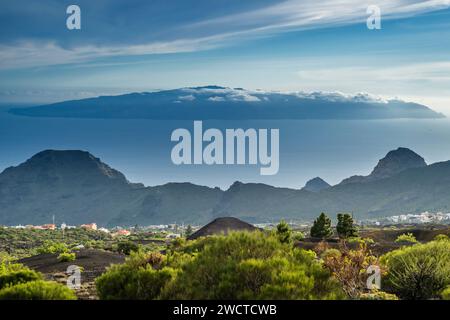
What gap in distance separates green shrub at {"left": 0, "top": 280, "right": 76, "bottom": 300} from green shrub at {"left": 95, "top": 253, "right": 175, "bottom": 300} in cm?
146

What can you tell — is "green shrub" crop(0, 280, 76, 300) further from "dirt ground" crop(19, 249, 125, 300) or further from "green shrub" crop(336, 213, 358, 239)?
"green shrub" crop(336, 213, 358, 239)

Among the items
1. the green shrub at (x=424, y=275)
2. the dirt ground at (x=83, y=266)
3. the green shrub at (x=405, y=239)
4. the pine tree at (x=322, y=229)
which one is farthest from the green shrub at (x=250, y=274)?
the pine tree at (x=322, y=229)

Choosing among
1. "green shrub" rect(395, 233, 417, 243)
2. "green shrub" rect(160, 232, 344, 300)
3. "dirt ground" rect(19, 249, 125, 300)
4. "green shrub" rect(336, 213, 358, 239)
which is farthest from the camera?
"green shrub" rect(336, 213, 358, 239)

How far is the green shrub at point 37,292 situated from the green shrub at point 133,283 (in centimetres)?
146

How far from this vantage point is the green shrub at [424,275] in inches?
955

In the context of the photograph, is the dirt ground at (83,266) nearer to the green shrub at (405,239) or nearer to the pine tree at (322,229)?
the pine tree at (322,229)

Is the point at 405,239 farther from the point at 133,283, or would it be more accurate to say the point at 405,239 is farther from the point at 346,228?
the point at 133,283

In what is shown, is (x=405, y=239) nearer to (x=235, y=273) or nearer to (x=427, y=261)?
(x=427, y=261)

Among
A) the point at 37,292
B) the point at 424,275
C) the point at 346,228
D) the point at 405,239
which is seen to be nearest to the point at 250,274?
the point at 37,292

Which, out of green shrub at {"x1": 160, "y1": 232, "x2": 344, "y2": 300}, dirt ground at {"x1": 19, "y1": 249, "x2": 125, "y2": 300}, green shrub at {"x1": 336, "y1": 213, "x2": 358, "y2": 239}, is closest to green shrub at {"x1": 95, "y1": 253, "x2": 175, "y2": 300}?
green shrub at {"x1": 160, "y1": 232, "x2": 344, "y2": 300}

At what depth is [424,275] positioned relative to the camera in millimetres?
24781

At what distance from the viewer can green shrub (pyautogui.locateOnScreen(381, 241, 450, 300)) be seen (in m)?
24.3

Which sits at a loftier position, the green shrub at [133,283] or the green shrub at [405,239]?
the green shrub at [133,283]
